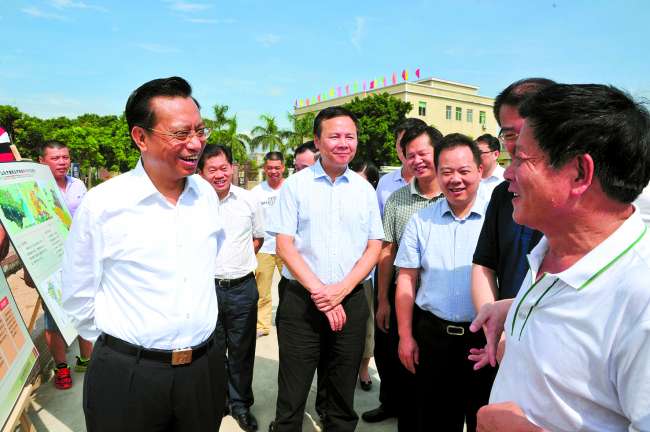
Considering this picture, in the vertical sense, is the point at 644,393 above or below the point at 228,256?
above

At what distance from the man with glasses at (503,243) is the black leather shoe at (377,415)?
1.56 meters

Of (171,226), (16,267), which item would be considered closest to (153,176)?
(171,226)

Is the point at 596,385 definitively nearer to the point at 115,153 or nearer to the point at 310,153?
the point at 310,153

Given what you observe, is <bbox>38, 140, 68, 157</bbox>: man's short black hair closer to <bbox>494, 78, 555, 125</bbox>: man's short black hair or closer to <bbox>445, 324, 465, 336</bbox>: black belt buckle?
<bbox>445, 324, 465, 336</bbox>: black belt buckle

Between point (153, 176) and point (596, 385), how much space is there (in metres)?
1.74

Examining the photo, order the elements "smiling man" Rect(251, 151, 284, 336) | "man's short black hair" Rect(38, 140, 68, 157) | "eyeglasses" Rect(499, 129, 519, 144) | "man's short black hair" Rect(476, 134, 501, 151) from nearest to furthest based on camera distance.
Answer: "eyeglasses" Rect(499, 129, 519, 144), "man's short black hair" Rect(38, 140, 68, 157), "smiling man" Rect(251, 151, 284, 336), "man's short black hair" Rect(476, 134, 501, 151)

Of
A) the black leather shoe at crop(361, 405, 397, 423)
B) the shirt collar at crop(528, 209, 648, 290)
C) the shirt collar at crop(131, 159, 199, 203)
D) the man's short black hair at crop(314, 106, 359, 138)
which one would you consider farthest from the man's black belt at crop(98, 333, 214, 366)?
the black leather shoe at crop(361, 405, 397, 423)

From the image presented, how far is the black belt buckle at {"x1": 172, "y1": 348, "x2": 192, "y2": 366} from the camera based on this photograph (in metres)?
1.70

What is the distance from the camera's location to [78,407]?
10.4ft

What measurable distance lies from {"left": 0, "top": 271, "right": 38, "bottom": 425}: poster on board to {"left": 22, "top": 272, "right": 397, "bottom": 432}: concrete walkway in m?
0.73

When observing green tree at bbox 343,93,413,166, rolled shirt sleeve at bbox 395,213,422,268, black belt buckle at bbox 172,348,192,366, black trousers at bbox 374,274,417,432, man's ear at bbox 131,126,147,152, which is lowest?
black trousers at bbox 374,274,417,432

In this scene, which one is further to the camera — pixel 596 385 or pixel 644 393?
pixel 596 385

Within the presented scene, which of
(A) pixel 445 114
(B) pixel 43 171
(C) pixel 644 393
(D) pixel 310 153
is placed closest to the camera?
(C) pixel 644 393

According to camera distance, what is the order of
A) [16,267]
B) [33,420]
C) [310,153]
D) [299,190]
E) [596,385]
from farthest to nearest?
1. [16,267]
2. [310,153]
3. [33,420]
4. [299,190]
5. [596,385]
